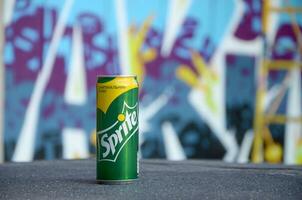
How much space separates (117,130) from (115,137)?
23 millimetres

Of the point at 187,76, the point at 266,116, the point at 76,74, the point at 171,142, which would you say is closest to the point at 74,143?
the point at 76,74

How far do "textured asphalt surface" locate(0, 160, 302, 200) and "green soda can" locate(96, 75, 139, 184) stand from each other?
55mm

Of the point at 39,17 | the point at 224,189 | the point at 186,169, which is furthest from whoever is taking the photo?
the point at 39,17

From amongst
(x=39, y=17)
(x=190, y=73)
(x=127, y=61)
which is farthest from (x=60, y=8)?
(x=190, y=73)

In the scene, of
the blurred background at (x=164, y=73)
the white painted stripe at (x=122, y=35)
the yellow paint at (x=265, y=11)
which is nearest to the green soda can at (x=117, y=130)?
the blurred background at (x=164, y=73)

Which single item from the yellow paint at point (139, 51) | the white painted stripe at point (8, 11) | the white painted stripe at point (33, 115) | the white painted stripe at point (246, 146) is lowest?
the white painted stripe at point (246, 146)

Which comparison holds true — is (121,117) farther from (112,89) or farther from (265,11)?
(265,11)

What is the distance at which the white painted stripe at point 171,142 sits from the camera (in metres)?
6.83

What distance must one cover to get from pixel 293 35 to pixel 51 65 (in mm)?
2328

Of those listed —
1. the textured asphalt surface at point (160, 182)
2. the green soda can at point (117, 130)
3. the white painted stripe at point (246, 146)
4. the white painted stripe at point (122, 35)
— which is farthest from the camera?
the white painted stripe at point (246, 146)

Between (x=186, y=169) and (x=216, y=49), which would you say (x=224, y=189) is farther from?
(x=216, y=49)

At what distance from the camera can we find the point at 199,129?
22.9ft

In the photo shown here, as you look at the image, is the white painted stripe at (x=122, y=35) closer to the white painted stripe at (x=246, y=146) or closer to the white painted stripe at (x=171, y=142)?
the white painted stripe at (x=171, y=142)

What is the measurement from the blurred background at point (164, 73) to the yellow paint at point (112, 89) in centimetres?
396
